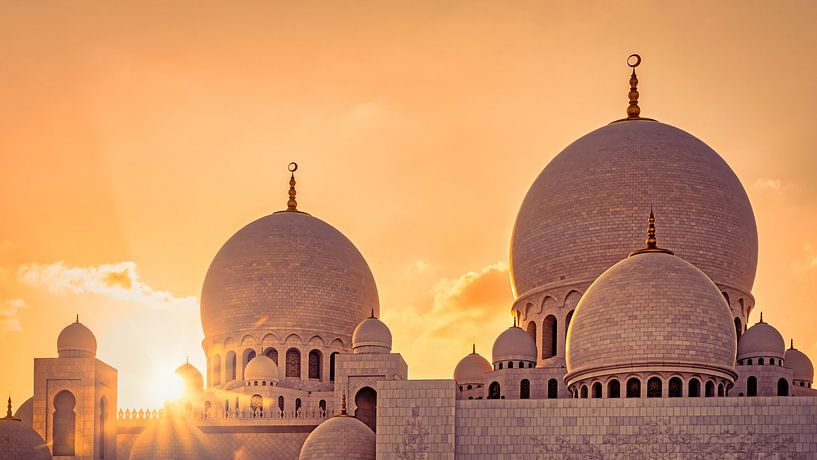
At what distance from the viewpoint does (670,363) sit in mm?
32031

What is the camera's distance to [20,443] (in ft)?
120

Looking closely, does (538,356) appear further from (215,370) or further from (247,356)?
(215,370)

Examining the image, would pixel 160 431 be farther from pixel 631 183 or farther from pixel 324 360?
pixel 631 183

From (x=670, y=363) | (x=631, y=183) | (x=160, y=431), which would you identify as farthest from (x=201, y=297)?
(x=670, y=363)

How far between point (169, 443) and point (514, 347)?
334 inches

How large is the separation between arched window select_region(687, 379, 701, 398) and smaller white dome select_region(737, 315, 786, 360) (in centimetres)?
501

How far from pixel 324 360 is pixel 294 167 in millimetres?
6619

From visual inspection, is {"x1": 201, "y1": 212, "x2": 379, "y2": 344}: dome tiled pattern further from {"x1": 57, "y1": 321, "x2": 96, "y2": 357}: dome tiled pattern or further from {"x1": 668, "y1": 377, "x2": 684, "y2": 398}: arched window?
{"x1": 668, "y1": 377, "x2": 684, "y2": 398}: arched window

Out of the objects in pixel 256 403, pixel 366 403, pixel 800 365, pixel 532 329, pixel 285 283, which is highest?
pixel 285 283

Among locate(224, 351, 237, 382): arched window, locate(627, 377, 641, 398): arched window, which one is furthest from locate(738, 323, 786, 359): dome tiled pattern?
locate(224, 351, 237, 382): arched window

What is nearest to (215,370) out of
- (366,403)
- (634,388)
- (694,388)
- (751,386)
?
(366,403)

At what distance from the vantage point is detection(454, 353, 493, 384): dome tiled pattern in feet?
133

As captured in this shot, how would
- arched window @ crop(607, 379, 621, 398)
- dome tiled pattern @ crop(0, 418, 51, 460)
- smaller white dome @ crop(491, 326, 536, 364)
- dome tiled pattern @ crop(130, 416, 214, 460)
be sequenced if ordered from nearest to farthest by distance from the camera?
arched window @ crop(607, 379, 621, 398) → dome tiled pattern @ crop(130, 416, 214, 460) → dome tiled pattern @ crop(0, 418, 51, 460) → smaller white dome @ crop(491, 326, 536, 364)

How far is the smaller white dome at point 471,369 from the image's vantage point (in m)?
40.7
